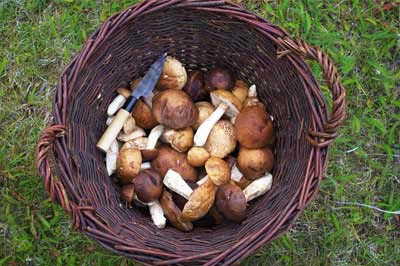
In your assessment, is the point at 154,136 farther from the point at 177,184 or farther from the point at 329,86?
the point at 329,86

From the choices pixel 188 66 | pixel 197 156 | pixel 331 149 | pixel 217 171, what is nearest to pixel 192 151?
pixel 197 156

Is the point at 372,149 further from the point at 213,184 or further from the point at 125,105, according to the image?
the point at 125,105

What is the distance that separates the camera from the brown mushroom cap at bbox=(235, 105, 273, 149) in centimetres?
222

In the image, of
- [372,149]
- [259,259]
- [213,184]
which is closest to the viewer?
[213,184]

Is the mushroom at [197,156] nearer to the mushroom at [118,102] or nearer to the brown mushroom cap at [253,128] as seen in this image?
the brown mushroom cap at [253,128]

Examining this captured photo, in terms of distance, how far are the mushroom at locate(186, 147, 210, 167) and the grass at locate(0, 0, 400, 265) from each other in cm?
69

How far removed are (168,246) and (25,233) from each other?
1051mm

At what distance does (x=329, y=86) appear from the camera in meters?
1.85

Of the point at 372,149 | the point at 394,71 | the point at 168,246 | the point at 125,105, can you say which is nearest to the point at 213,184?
the point at 168,246

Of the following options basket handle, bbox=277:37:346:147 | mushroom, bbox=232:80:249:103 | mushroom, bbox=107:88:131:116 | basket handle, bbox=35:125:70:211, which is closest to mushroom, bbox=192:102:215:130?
mushroom, bbox=232:80:249:103

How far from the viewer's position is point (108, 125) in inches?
94.7

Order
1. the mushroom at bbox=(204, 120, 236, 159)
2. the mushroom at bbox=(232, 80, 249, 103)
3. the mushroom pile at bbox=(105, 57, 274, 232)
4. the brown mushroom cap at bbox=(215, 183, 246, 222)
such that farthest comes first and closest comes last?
the mushroom at bbox=(232, 80, 249, 103), the mushroom at bbox=(204, 120, 236, 159), the mushroom pile at bbox=(105, 57, 274, 232), the brown mushroom cap at bbox=(215, 183, 246, 222)

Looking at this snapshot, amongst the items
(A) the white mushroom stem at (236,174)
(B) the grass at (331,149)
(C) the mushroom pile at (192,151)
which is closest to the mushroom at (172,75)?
(C) the mushroom pile at (192,151)

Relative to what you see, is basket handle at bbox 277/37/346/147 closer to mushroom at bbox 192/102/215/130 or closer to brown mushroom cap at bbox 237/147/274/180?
brown mushroom cap at bbox 237/147/274/180
